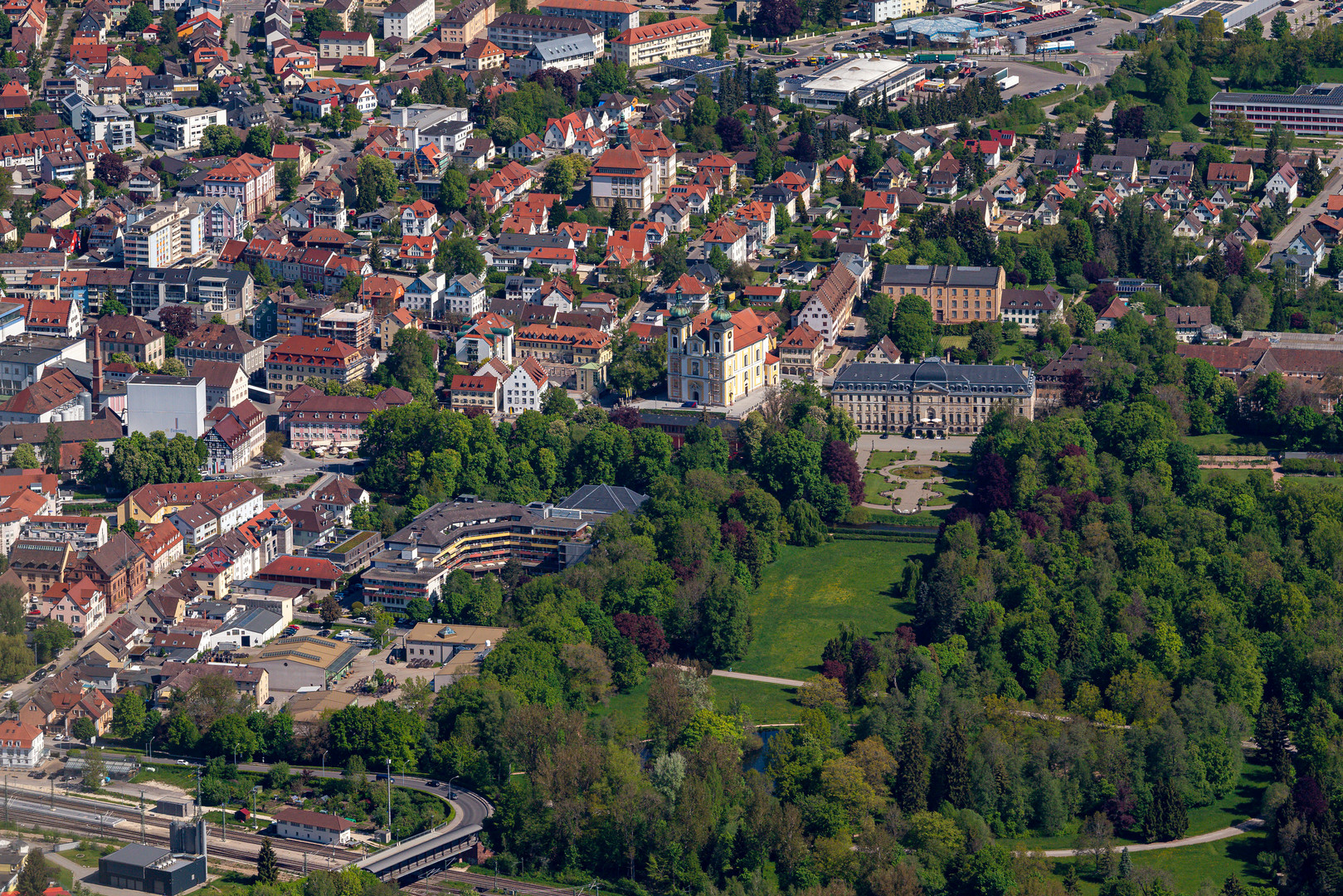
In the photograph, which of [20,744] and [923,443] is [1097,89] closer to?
[923,443]

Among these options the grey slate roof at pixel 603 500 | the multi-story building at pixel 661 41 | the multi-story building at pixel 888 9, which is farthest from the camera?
the multi-story building at pixel 888 9

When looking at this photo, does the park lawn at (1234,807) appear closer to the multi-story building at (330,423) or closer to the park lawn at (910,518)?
the park lawn at (910,518)

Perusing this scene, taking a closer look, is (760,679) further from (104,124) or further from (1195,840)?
(104,124)

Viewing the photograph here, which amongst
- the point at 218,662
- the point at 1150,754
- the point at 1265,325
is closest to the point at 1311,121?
the point at 1265,325

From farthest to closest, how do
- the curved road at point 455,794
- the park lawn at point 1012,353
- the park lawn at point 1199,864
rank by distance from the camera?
the park lawn at point 1012,353 < the curved road at point 455,794 < the park lawn at point 1199,864

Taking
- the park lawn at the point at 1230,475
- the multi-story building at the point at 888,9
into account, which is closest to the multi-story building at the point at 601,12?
the multi-story building at the point at 888,9
